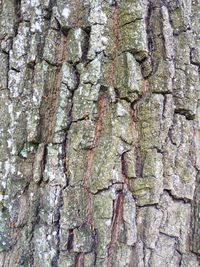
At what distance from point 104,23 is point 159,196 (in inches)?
24.6

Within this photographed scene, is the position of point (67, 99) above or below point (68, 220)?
above

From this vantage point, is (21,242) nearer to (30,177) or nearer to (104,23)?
(30,177)

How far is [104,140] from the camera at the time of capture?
1399 millimetres

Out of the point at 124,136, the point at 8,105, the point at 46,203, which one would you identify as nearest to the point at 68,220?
the point at 46,203

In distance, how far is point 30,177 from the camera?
1.49m

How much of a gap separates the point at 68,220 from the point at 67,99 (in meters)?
0.41

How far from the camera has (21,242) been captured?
1479 mm

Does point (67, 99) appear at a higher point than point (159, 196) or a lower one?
higher

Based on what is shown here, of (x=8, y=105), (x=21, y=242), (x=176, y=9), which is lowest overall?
(x=21, y=242)

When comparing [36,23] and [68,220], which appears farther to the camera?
[36,23]

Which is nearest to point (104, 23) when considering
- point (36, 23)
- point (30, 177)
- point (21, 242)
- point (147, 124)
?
point (36, 23)

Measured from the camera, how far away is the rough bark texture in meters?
1.39

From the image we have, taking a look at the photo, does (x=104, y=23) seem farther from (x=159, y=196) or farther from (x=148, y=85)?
(x=159, y=196)

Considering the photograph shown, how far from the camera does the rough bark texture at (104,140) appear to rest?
54.6 inches
